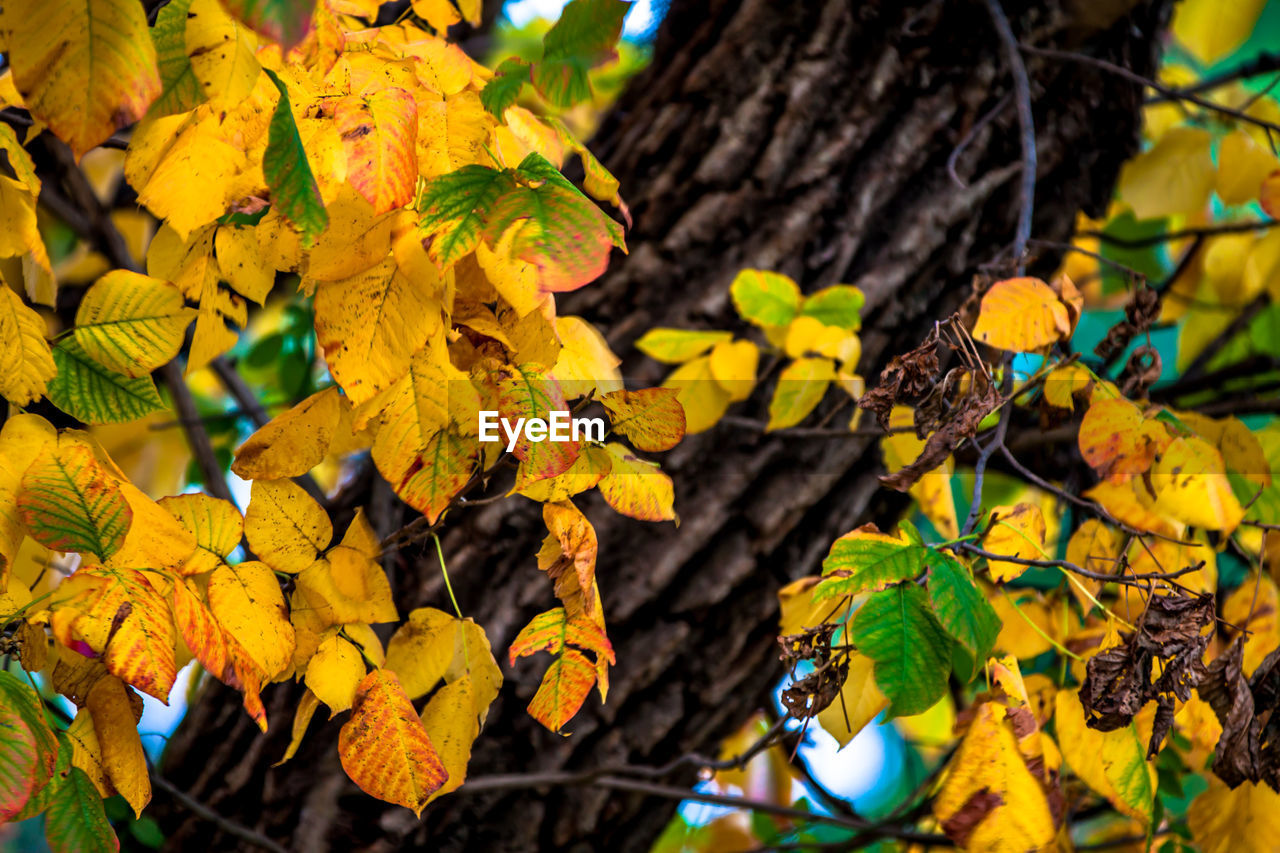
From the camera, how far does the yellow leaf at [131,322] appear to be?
487 mm

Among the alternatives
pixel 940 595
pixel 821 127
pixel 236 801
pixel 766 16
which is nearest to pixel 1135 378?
pixel 940 595

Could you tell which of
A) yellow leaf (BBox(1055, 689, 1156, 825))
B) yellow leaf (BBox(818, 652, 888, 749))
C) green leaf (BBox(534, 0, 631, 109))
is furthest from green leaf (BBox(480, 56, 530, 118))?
yellow leaf (BBox(1055, 689, 1156, 825))

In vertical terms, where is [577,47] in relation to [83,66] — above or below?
above

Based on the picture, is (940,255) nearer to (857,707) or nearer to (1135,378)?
(1135,378)

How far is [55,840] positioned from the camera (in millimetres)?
425

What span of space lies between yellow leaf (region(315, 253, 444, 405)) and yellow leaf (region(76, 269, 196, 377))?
12cm

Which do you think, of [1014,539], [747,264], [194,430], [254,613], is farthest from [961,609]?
[194,430]

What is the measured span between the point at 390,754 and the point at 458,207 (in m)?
0.30

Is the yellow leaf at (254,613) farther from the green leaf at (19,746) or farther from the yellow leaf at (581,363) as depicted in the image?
the yellow leaf at (581,363)

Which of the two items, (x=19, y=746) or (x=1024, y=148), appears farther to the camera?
(x=1024, y=148)

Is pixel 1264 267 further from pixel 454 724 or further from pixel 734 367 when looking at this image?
pixel 454 724

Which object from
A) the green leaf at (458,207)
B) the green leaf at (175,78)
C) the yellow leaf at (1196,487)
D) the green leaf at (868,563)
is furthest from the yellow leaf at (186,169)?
the yellow leaf at (1196,487)

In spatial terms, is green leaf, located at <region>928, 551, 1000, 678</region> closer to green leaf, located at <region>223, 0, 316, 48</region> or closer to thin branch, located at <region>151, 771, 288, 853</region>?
green leaf, located at <region>223, 0, 316, 48</region>

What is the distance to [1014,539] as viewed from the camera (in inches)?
24.3
